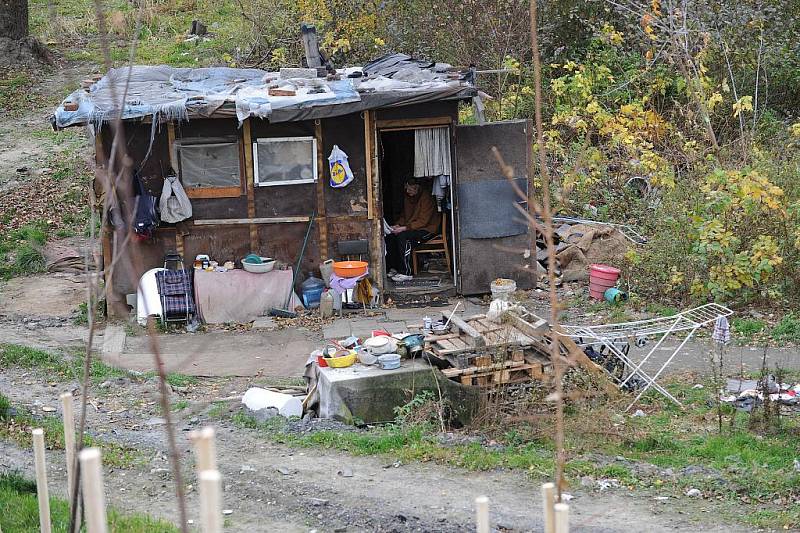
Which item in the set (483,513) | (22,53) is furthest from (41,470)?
(22,53)

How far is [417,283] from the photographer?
14.8m

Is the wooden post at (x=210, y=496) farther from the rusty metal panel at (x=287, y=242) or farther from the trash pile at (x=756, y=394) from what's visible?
the rusty metal panel at (x=287, y=242)

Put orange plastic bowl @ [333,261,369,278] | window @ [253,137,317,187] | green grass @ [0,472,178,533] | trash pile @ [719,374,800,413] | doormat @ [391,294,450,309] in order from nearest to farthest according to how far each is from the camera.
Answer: green grass @ [0,472,178,533]
trash pile @ [719,374,800,413]
orange plastic bowl @ [333,261,369,278]
window @ [253,137,317,187]
doormat @ [391,294,450,309]

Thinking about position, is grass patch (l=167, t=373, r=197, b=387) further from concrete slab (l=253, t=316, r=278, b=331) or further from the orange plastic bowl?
the orange plastic bowl

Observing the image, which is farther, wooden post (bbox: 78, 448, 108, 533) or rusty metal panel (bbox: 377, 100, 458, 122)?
rusty metal panel (bbox: 377, 100, 458, 122)

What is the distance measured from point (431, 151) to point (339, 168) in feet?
4.65

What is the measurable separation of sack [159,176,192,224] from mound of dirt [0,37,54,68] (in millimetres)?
13871

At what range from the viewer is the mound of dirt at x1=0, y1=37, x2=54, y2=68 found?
985 inches

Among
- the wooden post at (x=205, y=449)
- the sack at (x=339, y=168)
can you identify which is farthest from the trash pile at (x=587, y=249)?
the wooden post at (x=205, y=449)

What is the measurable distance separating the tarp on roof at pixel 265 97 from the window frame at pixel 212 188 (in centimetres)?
62

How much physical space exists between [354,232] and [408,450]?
6.15 meters

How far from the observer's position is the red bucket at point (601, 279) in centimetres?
1358

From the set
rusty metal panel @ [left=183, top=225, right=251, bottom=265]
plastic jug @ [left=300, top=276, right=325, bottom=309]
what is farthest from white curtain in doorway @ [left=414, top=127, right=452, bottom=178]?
rusty metal panel @ [left=183, top=225, right=251, bottom=265]

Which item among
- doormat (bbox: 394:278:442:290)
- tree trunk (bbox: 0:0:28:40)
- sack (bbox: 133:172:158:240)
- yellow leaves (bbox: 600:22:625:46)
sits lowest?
doormat (bbox: 394:278:442:290)
